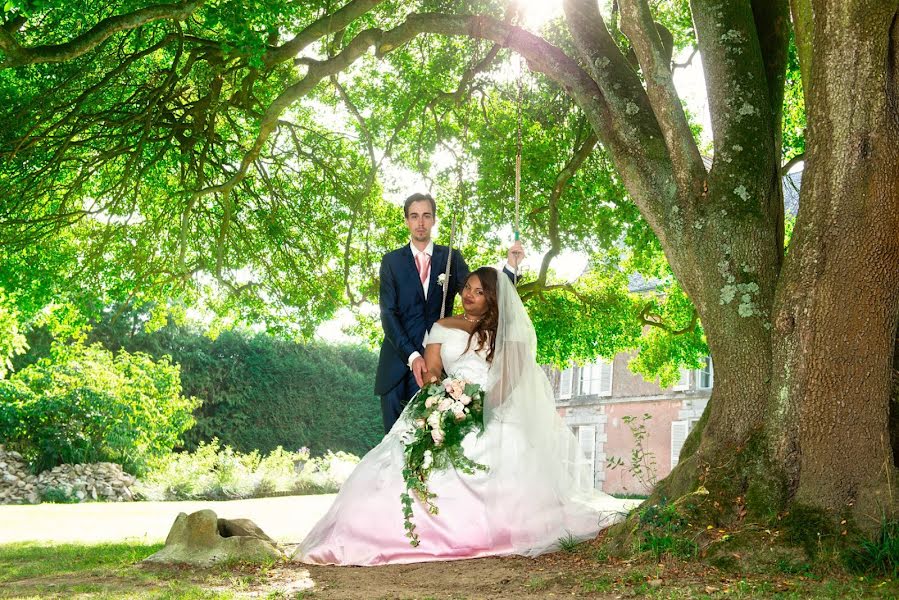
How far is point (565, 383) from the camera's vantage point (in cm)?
3222

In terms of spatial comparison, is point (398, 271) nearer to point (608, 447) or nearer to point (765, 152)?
point (765, 152)

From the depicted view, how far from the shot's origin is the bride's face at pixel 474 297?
6.49 meters

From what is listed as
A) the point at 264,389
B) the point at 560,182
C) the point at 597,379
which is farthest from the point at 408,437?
the point at 597,379

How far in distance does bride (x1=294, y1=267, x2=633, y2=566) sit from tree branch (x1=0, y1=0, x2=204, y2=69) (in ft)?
9.82

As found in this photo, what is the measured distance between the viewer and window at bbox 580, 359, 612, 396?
3072cm

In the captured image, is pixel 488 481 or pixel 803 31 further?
pixel 488 481

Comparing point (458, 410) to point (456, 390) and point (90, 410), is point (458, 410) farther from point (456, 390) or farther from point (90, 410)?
point (90, 410)

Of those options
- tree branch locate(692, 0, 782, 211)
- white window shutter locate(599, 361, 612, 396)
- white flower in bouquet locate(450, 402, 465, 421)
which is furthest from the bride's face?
white window shutter locate(599, 361, 612, 396)

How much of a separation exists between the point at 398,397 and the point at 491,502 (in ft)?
4.40

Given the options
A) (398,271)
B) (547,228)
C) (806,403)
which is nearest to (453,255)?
(398,271)

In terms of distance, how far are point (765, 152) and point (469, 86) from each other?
6.74 meters

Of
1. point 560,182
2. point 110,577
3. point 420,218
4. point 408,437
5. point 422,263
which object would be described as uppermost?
point 560,182

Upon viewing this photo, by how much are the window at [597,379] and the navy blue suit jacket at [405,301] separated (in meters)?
24.1

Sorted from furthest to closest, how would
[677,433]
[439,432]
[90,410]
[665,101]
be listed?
1. [677,433]
2. [90,410]
3. [439,432]
4. [665,101]
